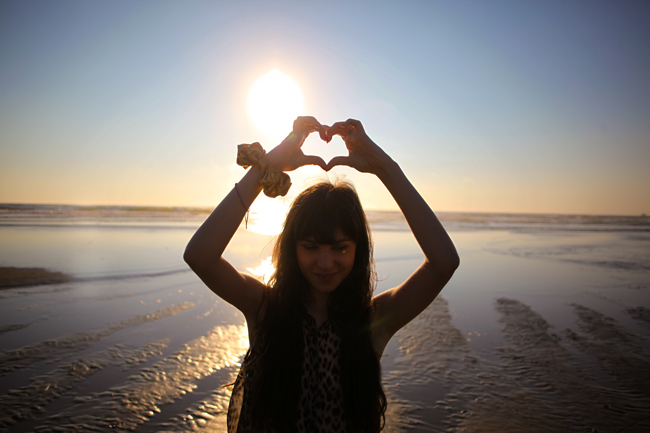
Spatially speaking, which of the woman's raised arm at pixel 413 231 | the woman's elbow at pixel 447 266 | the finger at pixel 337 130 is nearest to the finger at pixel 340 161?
the woman's raised arm at pixel 413 231

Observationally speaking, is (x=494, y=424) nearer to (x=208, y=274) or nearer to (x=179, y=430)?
(x=179, y=430)

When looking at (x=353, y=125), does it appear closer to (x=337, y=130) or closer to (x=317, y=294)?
(x=337, y=130)

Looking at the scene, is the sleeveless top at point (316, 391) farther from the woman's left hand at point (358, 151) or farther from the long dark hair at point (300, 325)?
the woman's left hand at point (358, 151)

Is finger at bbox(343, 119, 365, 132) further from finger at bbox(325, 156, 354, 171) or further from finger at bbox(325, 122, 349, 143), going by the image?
finger at bbox(325, 156, 354, 171)

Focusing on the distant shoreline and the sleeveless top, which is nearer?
the sleeveless top

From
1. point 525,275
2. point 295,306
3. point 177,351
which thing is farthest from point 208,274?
point 525,275

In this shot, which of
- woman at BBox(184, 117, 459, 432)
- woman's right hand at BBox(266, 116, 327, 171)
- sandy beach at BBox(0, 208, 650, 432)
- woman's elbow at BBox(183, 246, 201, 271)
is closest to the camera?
woman's elbow at BBox(183, 246, 201, 271)

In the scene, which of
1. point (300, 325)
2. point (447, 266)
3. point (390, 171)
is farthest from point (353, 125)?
point (300, 325)

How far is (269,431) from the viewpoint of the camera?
177cm

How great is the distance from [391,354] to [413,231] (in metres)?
4.05

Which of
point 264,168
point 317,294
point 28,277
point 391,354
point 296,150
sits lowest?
point 391,354

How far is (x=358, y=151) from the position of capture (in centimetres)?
200

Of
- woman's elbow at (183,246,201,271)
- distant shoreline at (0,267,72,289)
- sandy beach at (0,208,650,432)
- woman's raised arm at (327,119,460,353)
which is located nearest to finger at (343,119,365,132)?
woman's raised arm at (327,119,460,353)

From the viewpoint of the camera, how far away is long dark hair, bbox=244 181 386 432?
1.80m
